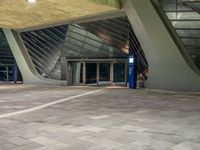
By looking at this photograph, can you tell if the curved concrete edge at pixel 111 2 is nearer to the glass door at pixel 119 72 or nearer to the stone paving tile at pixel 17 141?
the glass door at pixel 119 72

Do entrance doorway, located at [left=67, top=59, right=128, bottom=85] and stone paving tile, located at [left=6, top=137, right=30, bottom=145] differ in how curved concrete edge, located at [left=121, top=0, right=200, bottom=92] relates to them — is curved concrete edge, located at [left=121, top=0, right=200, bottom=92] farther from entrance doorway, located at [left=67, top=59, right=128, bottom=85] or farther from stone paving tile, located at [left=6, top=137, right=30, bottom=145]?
stone paving tile, located at [left=6, top=137, right=30, bottom=145]

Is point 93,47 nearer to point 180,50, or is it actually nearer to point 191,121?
point 180,50

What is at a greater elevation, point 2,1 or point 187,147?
point 2,1

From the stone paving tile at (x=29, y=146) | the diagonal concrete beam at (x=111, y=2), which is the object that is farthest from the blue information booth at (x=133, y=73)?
the stone paving tile at (x=29, y=146)

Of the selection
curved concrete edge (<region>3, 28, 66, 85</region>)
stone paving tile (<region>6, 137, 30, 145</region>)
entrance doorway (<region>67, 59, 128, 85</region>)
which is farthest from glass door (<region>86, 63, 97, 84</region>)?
stone paving tile (<region>6, 137, 30, 145</region>)

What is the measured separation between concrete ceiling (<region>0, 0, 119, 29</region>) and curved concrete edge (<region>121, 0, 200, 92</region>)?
1.59 metres

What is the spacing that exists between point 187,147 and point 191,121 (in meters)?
2.73

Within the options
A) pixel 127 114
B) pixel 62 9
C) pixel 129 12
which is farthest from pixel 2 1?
pixel 127 114

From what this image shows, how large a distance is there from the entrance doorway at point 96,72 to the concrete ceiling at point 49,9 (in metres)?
5.21

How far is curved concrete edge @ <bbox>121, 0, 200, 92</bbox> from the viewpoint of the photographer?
1717 cm

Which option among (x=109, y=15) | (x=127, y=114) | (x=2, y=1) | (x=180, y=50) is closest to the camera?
(x=127, y=114)

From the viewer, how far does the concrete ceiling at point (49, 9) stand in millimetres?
16766

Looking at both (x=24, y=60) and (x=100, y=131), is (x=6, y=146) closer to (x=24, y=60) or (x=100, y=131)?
(x=100, y=131)

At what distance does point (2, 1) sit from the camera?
16.2 metres
